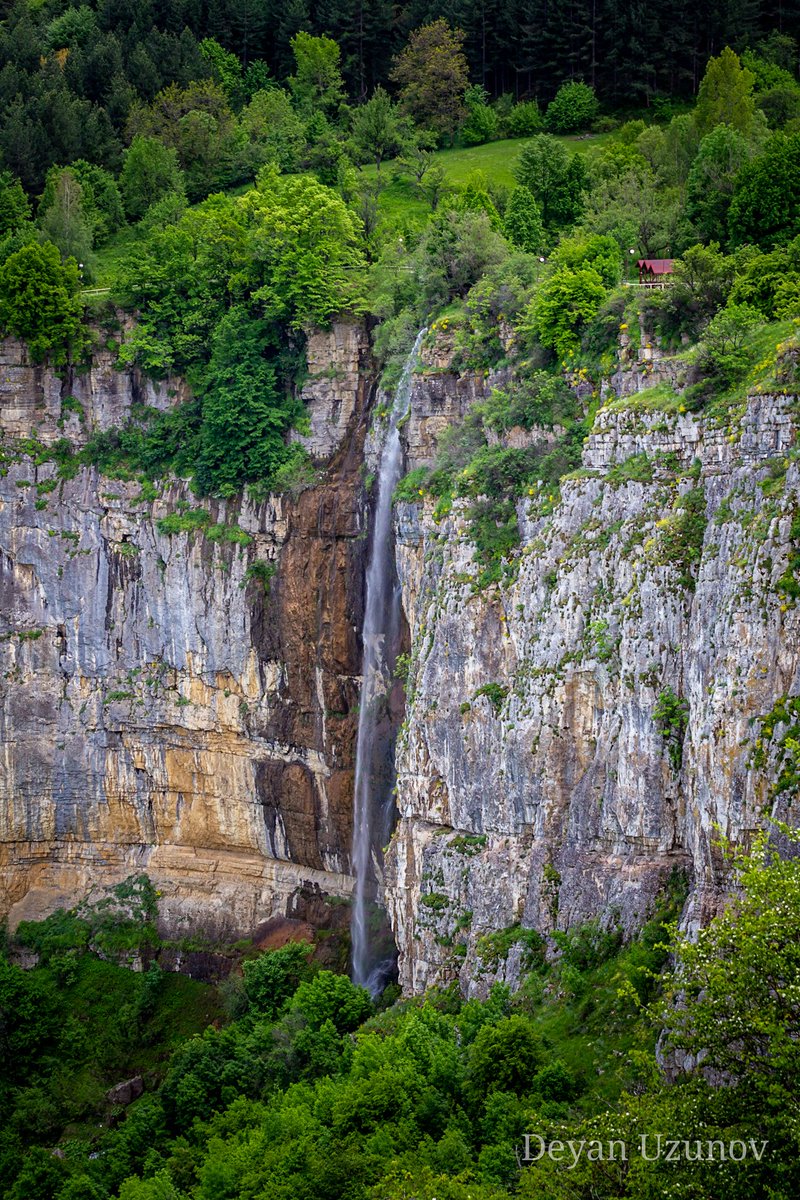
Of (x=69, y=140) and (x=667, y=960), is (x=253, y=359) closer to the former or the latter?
(x=69, y=140)

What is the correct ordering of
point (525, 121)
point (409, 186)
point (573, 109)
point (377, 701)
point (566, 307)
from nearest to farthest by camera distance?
1. point (566, 307)
2. point (377, 701)
3. point (409, 186)
4. point (573, 109)
5. point (525, 121)

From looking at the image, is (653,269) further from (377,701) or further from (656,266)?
(377,701)

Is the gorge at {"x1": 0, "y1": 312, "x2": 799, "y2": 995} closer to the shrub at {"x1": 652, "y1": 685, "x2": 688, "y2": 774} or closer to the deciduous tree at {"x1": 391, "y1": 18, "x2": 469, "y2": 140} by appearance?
the shrub at {"x1": 652, "y1": 685, "x2": 688, "y2": 774}

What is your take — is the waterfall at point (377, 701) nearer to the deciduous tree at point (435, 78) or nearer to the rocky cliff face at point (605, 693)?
the rocky cliff face at point (605, 693)

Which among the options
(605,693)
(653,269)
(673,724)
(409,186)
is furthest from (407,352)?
(409,186)

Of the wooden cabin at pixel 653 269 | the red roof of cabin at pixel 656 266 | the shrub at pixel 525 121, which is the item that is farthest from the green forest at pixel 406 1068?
the shrub at pixel 525 121

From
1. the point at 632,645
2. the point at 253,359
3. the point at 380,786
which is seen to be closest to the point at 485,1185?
the point at 632,645
